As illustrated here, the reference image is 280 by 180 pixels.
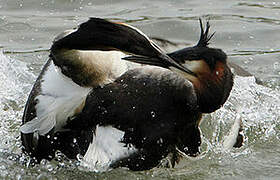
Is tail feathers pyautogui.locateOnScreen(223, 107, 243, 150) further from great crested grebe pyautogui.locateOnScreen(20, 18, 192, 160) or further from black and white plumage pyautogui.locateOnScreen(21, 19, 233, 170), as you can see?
great crested grebe pyautogui.locateOnScreen(20, 18, 192, 160)

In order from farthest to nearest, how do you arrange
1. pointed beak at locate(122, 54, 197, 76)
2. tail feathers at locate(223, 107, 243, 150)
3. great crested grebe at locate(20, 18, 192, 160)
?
1. tail feathers at locate(223, 107, 243, 150)
2. great crested grebe at locate(20, 18, 192, 160)
3. pointed beak at locate(122, 54, 197, 76)

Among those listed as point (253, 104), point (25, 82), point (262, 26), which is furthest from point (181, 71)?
point (262, 26)

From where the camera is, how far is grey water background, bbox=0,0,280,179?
4.45 metres

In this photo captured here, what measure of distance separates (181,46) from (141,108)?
78cm

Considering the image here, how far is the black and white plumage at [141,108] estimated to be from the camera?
3.61 m

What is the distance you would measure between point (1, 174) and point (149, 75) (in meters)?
1.36

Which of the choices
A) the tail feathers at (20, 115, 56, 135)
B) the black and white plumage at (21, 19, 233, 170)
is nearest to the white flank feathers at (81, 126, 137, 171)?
the black and white plumage at (21, 19, 233, 170)

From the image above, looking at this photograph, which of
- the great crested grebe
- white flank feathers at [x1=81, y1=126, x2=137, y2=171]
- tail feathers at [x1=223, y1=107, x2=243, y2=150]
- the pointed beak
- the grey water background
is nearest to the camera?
the pointed beak

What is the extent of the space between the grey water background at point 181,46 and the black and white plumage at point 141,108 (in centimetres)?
19

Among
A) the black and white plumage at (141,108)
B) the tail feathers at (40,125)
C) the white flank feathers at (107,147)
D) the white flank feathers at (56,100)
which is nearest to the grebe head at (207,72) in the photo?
the black and white plumage at (141,108)

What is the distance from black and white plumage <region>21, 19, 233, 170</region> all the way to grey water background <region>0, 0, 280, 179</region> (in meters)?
0.19

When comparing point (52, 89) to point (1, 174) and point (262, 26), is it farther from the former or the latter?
point (262, 26)

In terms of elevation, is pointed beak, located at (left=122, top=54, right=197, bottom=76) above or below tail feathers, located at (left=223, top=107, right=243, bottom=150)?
above

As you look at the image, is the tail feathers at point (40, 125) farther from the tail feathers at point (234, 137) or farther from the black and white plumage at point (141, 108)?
the tail feathers at point (234, 137)
